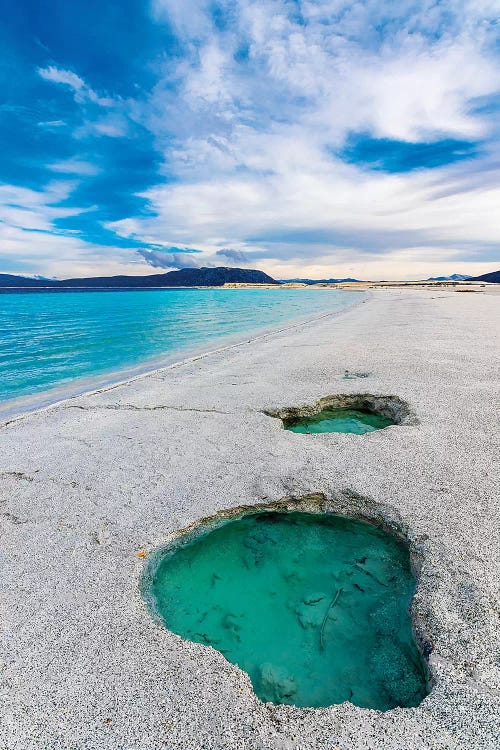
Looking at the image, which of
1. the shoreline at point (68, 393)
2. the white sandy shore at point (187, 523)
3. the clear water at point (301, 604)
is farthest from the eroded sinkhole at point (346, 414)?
the shoreline at point (68, 393)

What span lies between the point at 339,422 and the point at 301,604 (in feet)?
13.9

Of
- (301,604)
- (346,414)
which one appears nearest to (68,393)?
(346,414)

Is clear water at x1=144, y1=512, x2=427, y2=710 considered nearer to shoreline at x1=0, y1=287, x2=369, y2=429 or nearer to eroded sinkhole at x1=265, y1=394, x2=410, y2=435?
eroded sinkhole at x1=265, y1=394, x2=410, y2=435

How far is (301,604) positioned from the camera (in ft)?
10.4

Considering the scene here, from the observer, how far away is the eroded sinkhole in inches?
270

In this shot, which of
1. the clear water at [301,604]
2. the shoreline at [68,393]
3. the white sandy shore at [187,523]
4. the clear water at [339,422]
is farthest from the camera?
the shoreline at [68,393]

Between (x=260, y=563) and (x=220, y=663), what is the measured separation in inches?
44.7

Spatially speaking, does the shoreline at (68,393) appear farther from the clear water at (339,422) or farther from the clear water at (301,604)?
the clear water at (301,604)

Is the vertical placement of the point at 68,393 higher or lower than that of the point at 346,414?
lower

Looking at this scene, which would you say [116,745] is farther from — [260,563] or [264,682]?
[260,563]

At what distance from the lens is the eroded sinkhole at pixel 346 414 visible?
6.86m

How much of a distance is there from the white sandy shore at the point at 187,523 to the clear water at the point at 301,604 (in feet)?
0.67

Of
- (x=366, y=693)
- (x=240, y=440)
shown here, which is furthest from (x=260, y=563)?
(x=240, y=440)

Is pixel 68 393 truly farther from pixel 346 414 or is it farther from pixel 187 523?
pixel 187 523
